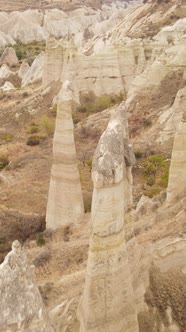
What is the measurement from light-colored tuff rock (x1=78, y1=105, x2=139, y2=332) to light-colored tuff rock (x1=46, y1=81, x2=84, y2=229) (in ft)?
15.6

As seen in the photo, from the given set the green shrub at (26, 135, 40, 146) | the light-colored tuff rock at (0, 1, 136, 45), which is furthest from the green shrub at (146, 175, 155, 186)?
the light-colored tuff rock at (0, 1, 136, 45)

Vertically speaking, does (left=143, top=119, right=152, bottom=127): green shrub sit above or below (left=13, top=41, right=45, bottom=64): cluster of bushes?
below

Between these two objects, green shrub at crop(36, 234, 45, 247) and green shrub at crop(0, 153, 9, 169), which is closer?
green shrub at crop(36, 234, 45, 247)

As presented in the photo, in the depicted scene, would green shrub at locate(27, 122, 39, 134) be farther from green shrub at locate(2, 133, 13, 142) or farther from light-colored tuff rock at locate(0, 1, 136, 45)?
light-colored tuff rock at locate(0, 1, 136, 45)

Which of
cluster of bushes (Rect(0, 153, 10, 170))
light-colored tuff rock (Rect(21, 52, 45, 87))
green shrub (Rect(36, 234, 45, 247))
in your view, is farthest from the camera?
light-colored tuff rock (Rect(21, 52, 45, 87))

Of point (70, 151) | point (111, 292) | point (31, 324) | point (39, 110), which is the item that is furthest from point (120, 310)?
point (39, 110)

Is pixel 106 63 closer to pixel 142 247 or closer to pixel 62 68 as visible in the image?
pixel 62 68

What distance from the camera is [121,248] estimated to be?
5758 millimetres

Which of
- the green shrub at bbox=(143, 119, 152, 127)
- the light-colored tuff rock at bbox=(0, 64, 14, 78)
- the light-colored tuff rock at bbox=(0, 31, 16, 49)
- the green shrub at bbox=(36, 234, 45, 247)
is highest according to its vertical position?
the light-colored tuff rock at bbox=(0, 31, 16, 49)

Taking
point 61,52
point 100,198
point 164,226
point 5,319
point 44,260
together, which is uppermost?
point 61,52

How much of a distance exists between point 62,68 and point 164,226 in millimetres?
19099

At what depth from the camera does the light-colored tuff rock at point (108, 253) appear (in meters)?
5.54

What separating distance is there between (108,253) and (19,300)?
6.90ft

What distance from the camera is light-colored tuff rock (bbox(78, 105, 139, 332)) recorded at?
554 cm
